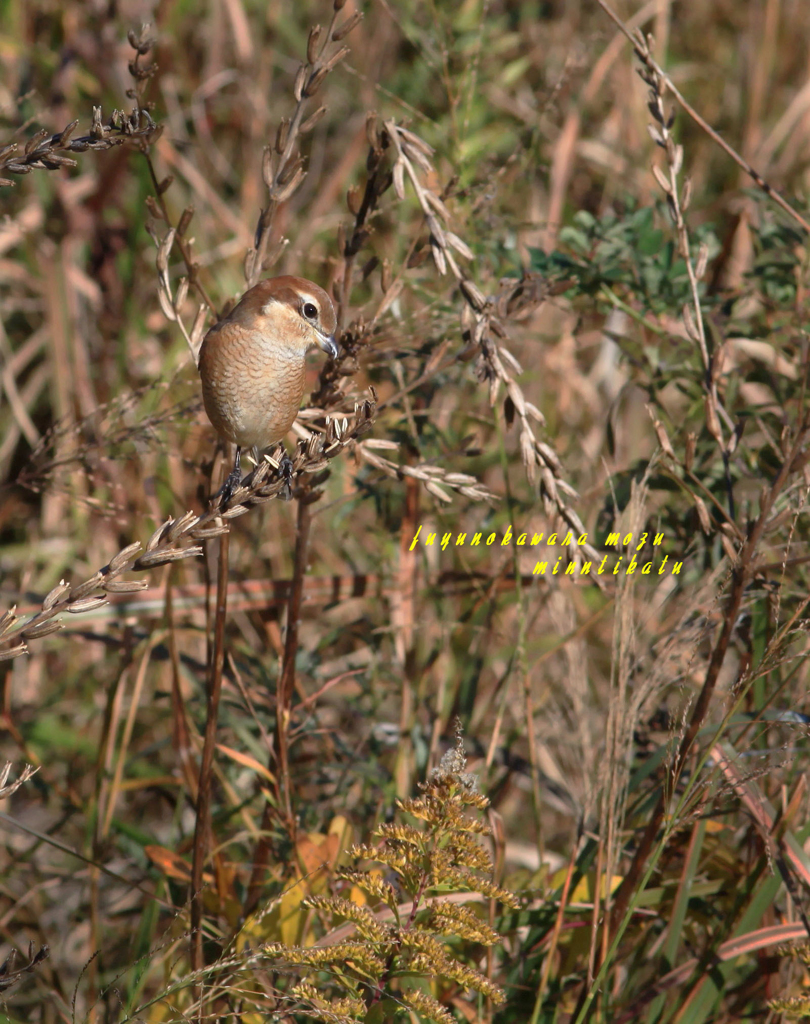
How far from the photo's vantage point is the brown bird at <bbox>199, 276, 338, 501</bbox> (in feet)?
4.86

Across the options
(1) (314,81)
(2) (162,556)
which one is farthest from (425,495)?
(2) (162,556)

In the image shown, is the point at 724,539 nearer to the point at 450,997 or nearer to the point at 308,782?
the point at 450,997

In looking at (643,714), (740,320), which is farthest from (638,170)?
(643,714)

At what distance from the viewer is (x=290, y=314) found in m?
1.55

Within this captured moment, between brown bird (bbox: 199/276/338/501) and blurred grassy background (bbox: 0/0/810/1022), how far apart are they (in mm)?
100

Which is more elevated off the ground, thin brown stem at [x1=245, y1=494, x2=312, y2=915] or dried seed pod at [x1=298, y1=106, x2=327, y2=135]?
dried seed pod at [x1=298, y1=106, x2=327, y2=135]

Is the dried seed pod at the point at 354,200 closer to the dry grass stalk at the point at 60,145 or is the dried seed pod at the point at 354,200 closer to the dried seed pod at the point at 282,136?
the dried seed pod at the point at 282,136

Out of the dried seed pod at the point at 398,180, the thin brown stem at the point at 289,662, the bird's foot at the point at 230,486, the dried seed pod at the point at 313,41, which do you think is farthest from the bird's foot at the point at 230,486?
the dried seed pod at the point at 313,41

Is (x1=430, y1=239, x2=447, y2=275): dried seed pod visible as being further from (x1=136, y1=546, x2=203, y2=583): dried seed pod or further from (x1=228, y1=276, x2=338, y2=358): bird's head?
(x1=136, y1=546, x2=203, y2=583): dried seed pod

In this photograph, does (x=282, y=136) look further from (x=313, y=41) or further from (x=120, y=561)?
(x=120, y=561)

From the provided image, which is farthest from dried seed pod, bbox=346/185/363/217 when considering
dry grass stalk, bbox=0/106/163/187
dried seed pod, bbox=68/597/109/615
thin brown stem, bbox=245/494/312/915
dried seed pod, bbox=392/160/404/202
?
dried seed pod, bbox=68/597/109/615

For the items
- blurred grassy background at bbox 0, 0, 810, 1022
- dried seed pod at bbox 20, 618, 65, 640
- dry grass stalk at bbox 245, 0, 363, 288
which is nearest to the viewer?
dried seed pod at bbox 20, 618, 65, 640

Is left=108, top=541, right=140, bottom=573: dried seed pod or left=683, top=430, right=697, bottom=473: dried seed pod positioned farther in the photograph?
left=683, top=430, right=697, bottom=473: dried seed pod

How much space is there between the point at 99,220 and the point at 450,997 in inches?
111
